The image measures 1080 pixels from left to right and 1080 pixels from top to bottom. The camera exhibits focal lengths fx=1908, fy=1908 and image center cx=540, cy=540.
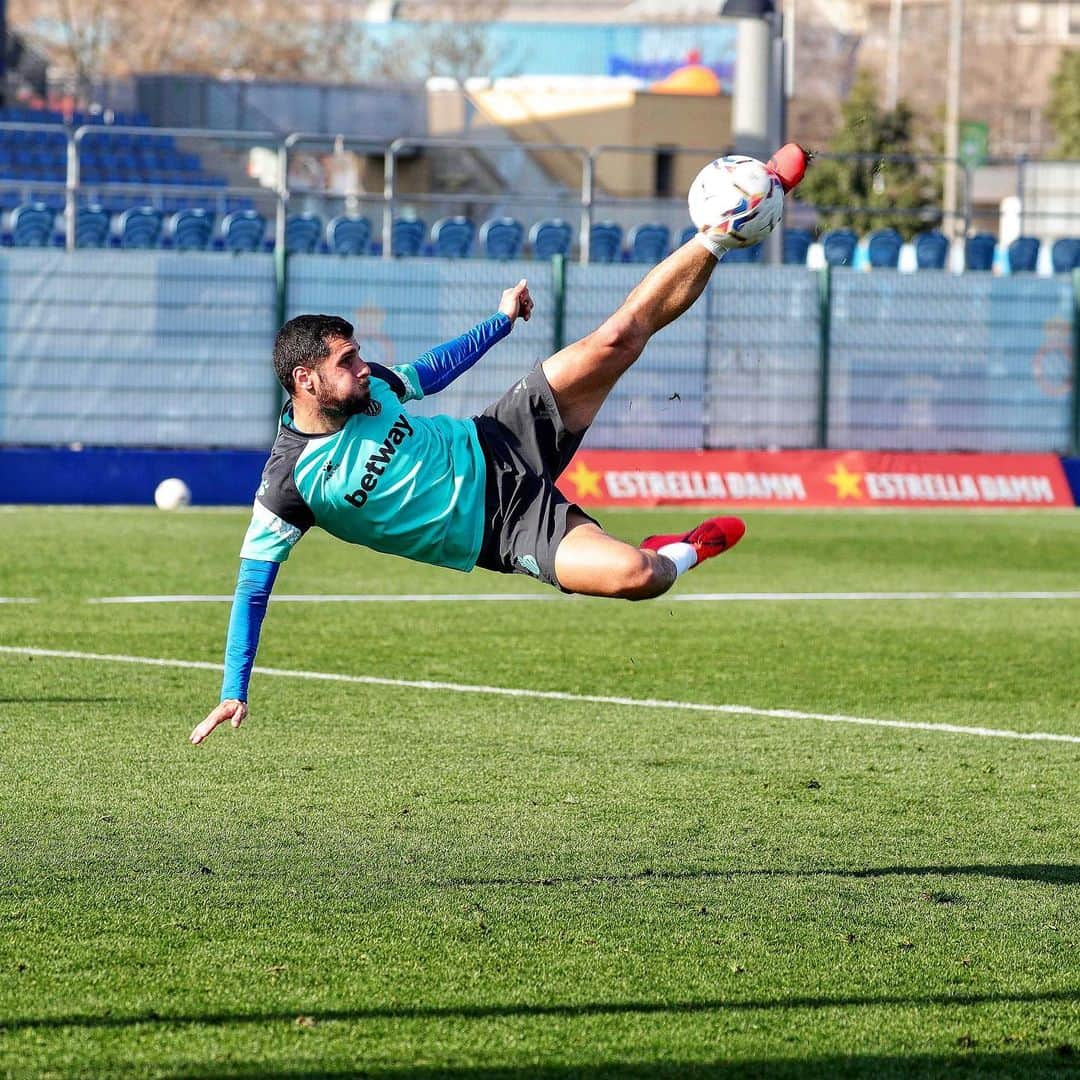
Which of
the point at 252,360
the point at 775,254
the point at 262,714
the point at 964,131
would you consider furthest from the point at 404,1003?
the point at 964,131

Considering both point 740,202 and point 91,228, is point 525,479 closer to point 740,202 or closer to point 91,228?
point 740,202

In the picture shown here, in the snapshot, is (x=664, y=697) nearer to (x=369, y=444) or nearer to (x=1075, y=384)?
(x=369, y=444)

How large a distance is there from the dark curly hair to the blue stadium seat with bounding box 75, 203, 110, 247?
17712mm

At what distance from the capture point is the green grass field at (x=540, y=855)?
4891mm

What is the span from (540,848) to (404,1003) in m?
1.77

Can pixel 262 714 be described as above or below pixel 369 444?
below

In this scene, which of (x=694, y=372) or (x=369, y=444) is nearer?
(x=369, y=444)

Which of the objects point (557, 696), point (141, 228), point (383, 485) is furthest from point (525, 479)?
point (141, 228)

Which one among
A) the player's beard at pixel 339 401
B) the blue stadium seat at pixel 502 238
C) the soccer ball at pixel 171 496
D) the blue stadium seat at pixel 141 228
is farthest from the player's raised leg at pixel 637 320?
the blue stadium seat at pixel 502 238

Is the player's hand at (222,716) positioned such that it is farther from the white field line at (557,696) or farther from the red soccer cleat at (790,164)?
the white field line at (557,696)

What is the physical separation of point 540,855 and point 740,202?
2558mm

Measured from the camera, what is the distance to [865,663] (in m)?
11.5

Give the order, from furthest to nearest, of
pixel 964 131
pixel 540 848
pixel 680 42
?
pixel 680 42 → pixel 964 131 → pixel 540 848

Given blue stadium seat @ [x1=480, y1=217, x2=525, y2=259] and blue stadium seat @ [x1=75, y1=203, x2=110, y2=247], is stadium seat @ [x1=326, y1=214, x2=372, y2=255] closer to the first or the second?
blue stadium seat @ [x1=480, y1=217, x2=525, y2=259]
